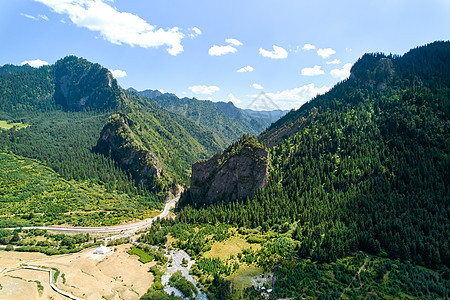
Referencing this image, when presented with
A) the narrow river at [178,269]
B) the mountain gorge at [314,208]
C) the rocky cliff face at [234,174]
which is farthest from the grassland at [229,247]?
the rocky cliff face at [234,174]

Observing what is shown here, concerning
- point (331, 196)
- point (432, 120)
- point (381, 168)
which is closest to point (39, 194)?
point (331, 196)

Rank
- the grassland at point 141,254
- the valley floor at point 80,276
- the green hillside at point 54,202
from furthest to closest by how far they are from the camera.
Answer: the green hillside at point 54,202 < the grassland at point 141,254 < the valley floor at point 80,276

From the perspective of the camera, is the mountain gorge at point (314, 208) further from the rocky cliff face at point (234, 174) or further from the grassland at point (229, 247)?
the rocky cliff face at point (234, 174)

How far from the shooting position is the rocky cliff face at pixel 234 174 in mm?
152538

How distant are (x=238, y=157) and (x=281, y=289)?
9967cm

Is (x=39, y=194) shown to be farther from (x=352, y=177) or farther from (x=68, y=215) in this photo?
(x=352, y=177)

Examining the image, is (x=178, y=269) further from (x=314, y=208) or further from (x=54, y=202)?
(x=54, y=202)

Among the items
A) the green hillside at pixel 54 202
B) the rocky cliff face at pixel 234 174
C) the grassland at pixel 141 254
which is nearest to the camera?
→ the grassland at pixel 141 254

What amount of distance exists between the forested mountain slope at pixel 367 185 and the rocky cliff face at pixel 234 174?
7791 mm

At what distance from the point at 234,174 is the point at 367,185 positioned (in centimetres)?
7172

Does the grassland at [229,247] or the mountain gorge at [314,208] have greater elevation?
the mountain gorge at [314,208]

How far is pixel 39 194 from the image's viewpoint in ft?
532

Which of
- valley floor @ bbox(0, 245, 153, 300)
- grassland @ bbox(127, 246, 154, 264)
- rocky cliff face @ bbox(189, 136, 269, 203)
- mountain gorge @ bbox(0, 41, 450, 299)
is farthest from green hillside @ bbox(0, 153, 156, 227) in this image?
grassland @ bbox(127, 246, 154, 264)

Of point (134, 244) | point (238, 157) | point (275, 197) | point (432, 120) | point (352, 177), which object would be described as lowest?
point (134, 244)
